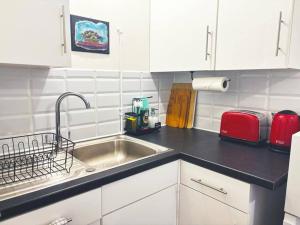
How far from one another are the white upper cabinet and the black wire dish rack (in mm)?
1134

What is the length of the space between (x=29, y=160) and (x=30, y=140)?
16 centimetres

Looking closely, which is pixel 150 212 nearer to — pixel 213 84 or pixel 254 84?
pixel 213 84

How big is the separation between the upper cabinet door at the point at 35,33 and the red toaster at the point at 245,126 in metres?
0.98

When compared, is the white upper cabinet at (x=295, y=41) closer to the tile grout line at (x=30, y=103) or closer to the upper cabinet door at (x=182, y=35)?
the upper cabinet door at (x=182, y=35)

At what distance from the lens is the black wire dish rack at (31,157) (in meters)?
0.95

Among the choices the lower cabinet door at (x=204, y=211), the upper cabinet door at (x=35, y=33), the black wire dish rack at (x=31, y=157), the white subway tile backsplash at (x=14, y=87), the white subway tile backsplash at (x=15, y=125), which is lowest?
the lower cabinet door at (x=204, y=211)

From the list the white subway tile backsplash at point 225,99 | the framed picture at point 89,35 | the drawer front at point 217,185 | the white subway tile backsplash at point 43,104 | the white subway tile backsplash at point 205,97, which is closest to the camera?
the drawer front at point 217,185

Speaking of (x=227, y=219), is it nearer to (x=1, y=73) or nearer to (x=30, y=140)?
(x=30, y=140)

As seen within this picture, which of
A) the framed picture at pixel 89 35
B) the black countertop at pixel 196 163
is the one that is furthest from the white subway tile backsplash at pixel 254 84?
the framed picture at pixel 89 35

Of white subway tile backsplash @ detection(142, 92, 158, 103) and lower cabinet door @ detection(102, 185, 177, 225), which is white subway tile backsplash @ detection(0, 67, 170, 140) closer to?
white subway tile backsplash @ detection(142, 92, 158, 103)

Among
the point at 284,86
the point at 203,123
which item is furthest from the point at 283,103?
the point at 203,123

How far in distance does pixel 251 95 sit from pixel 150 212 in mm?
952

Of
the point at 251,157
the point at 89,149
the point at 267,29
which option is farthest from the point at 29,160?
the point at 267,29

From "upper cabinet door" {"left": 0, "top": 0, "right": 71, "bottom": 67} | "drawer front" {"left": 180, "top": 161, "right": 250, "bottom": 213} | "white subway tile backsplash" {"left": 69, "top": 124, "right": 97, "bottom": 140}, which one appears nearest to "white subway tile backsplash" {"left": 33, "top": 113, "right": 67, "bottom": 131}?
"white subway tile backsplash" {"left": 69, "top": 124, "right": 97, "bottom": 140}
